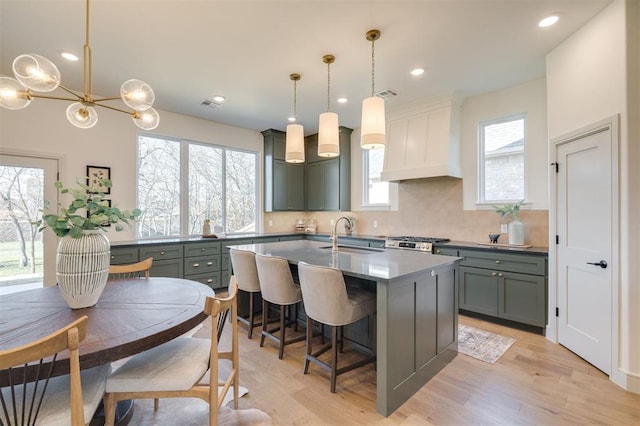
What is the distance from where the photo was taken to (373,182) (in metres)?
5.59

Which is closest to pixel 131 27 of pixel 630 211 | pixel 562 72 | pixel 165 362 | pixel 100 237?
pixel 100 237

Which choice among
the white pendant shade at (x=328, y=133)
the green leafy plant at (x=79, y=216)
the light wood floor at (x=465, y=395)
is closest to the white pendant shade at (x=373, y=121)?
the white pendant shade at (x=328, y=133)

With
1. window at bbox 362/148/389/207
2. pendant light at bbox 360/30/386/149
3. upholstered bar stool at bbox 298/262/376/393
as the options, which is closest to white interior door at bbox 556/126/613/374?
pendant light at bbox 360/30/386/149

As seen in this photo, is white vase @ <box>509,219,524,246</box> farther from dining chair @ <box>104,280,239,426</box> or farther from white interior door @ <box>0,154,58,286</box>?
white interior door @ <box>0,154,58,286</box>

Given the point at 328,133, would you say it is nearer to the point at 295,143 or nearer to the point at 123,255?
the point at 295,143

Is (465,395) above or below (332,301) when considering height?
below

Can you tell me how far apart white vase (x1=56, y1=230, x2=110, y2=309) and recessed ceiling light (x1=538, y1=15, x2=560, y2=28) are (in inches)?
147

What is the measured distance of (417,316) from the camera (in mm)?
2168

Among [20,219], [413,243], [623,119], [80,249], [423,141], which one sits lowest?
[413,243]

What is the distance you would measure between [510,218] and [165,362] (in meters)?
4.08

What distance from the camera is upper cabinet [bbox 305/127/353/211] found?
5.78 metres

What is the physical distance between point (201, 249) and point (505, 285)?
4.14 meters

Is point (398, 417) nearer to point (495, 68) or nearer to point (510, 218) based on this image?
point (510, 218)

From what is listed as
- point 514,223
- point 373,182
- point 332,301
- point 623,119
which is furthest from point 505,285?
point 373,182
